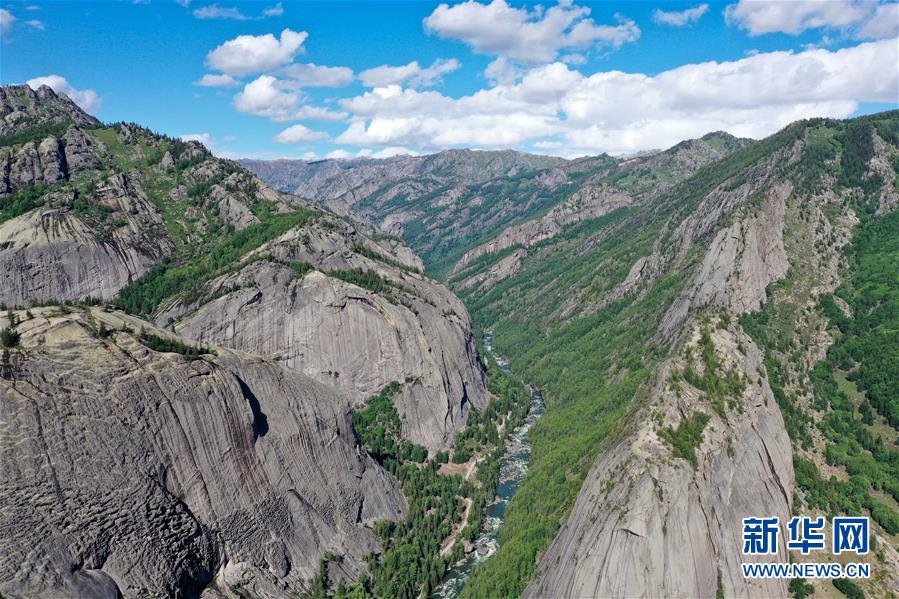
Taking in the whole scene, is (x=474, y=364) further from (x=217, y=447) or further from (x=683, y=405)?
(x=217, y=447)

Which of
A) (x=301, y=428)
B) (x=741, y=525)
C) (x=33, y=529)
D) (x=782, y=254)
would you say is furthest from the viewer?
(x=782, y=254)

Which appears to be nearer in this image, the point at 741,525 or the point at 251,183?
the point at 741,525

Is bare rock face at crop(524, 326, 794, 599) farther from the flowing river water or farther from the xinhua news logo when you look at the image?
the flowing river water

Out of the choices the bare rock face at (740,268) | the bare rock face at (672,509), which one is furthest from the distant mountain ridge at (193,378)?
the bare rock face at (740,268)

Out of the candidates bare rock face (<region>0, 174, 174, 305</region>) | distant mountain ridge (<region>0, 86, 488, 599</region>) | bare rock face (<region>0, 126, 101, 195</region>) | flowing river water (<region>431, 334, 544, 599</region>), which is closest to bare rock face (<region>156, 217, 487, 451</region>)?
distant mountain ridge (<region>0, 86, 488, 599</region>)

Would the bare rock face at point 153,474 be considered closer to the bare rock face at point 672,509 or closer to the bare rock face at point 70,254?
the bare rock face at point 672,509

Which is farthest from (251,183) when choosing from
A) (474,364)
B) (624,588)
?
(624,588)

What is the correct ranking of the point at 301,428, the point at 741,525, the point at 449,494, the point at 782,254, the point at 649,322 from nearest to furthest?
the point at 741,525 < the point at 301,428 < the point at 449,494 < the point at 782,254 < the point at 649,322
